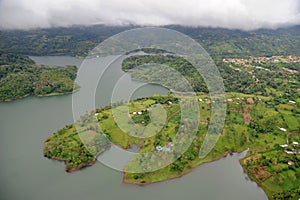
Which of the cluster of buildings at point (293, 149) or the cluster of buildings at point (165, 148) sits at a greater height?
the cluster of buildings at point (293, 149)

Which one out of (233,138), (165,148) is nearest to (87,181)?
(165,148)

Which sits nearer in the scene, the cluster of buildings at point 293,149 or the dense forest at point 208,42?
the cluster of buildings at point 293,149

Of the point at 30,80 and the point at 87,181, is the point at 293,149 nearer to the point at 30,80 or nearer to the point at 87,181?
the point at 87,181

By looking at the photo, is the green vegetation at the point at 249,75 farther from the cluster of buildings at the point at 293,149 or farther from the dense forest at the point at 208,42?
the dense forest at the point at 208,42

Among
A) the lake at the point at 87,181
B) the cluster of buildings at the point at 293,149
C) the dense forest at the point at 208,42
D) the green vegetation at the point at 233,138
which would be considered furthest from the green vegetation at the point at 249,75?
the lake at the point at 87,181

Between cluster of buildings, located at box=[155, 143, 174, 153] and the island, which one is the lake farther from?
cluster of buildings, located at box=[155, 143, 174, 153]

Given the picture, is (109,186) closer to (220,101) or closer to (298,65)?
(220,101)

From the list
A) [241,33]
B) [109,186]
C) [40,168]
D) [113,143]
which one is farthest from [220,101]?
[241,33]
